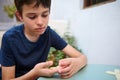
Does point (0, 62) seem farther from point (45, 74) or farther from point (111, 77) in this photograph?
point (111, 77)

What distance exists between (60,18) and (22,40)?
2757mm

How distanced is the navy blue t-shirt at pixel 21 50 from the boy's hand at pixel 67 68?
25cm

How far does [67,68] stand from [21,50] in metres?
0.31

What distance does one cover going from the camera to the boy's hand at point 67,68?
100cm

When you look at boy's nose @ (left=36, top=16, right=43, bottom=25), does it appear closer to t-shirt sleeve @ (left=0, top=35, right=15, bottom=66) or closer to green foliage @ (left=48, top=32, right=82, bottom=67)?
t-shirt sleeve @ (left=0, top=35, right=15, bottom=66)

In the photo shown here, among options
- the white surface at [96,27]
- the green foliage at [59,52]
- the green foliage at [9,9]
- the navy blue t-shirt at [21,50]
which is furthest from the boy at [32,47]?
the green foliage at [9,9]

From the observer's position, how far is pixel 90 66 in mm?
1216

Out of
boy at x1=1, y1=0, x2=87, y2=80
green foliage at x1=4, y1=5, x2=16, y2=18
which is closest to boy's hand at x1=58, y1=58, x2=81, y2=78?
boy at x1=1, y1=0, x2=87, y2=80

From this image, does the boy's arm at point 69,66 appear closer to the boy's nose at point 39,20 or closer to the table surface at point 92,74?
the table surface at point 92,74

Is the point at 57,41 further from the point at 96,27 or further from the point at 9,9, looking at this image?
the point at 9,9

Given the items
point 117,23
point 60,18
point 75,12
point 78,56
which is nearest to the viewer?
point 78,56

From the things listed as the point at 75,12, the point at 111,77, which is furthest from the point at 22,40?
the point at 75,12

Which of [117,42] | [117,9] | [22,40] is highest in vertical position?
[117,9]

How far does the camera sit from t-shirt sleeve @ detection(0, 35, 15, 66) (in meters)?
1.16
